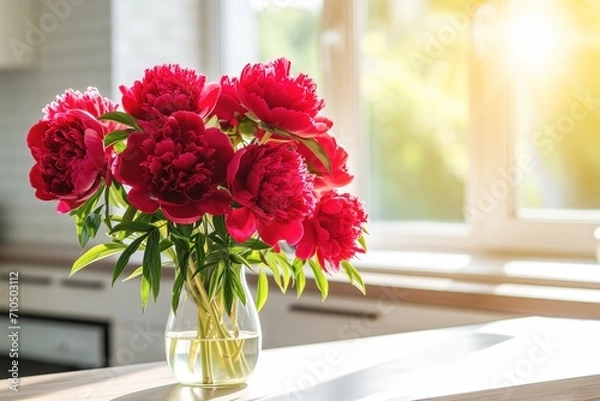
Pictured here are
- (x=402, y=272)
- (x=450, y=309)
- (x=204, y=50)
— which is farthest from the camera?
(x=204, y=50)

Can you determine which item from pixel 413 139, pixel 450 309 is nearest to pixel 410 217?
pixel 413 139

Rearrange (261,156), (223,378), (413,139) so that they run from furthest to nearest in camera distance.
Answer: (413,139), (223,378), (261,156)

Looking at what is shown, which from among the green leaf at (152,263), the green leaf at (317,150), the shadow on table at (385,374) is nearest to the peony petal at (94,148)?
the green leaf at (152,263)

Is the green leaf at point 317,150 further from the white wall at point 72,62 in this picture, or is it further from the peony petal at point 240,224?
the white wall at point 72,62

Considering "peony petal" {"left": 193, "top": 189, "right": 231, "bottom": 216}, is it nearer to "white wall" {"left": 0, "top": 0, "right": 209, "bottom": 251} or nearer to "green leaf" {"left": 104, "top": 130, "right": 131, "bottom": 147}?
"green leaf" {"left": 104, "top": 130, "right": 131, "bottom": 147}

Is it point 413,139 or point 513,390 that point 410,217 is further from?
point 513,390

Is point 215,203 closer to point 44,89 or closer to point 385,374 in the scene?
point 385,374

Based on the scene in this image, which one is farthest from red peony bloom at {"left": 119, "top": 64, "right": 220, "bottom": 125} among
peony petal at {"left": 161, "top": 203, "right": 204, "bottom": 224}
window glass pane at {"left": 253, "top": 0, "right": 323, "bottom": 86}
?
window glass pane at {"left": 253, "top": 0, "right": 323, "bottom": 86}

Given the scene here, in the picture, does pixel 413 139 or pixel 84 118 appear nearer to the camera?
pixel 84 118

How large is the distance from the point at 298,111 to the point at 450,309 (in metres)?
1.18

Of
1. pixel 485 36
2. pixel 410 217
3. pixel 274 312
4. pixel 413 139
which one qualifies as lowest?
pixel 274 312

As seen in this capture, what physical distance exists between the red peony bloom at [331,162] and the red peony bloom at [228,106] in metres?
0.08

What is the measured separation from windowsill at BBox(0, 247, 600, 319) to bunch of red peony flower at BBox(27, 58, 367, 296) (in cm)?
98

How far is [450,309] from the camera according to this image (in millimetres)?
2148
